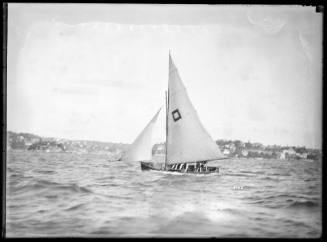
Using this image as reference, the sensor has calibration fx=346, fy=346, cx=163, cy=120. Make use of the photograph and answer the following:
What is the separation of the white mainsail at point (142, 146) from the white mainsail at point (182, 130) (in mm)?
265

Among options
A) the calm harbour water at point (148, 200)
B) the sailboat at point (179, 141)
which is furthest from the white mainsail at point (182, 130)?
the calm harbour water at point (148, 200)

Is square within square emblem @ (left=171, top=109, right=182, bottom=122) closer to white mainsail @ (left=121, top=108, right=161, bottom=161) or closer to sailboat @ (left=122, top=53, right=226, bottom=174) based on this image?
sailboat @ (left=122, top=53, right=226, bottom=174)

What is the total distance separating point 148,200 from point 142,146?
2.16 ft

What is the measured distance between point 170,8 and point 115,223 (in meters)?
2.68

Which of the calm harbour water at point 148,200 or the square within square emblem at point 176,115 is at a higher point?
the square within square emblem at point 176,115

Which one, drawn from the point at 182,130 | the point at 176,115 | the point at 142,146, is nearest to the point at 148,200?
the point at 142,146

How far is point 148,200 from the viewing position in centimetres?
418

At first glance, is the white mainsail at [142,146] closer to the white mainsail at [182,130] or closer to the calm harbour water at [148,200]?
the calm harbour water at [148,200]

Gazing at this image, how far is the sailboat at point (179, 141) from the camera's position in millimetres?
4191

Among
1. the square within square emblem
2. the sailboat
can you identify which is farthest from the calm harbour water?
the square within square emblem

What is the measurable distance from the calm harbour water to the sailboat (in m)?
0.22

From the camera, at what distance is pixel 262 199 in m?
4.18

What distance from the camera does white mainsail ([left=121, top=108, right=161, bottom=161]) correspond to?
4141 millimetres

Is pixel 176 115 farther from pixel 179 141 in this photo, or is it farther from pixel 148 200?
pixel 148 200
